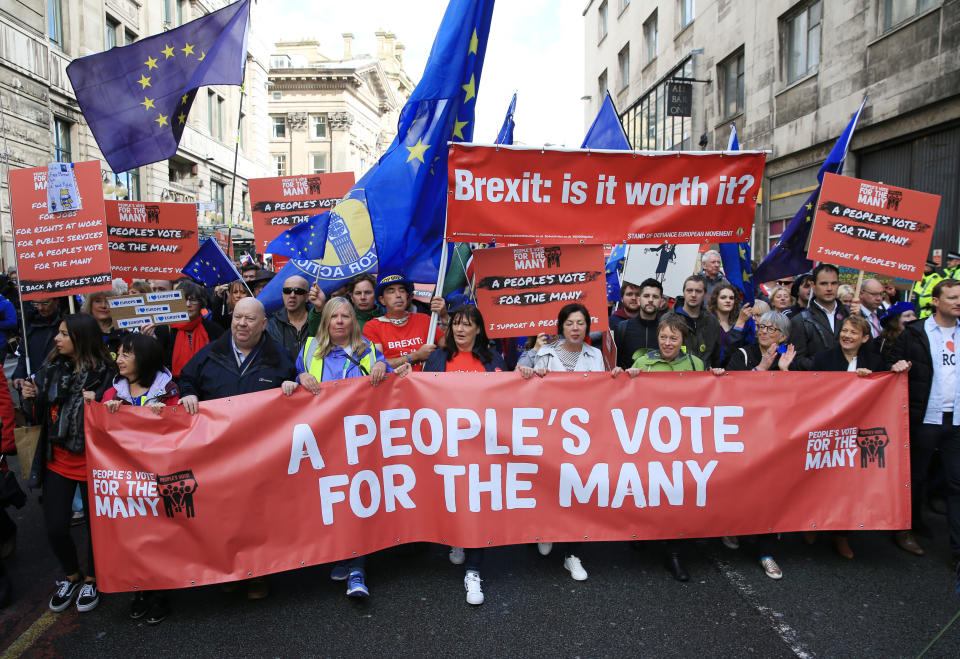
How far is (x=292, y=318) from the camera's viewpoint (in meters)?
5.50

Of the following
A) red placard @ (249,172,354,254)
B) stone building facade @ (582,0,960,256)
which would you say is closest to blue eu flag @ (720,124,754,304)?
red placard @ (249,172,354,254)

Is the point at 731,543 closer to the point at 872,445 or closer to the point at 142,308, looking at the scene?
the point at 872,445

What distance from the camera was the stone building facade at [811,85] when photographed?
1088 centimetres

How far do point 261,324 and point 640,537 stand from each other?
2.73 metres

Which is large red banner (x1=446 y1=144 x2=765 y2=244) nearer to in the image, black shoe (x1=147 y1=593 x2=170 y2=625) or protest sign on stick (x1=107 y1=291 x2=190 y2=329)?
protest sign on stick (x1=107 y1=291 x2=190 y2=329)

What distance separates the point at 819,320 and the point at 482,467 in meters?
3.41

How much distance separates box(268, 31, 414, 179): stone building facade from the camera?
6481cm

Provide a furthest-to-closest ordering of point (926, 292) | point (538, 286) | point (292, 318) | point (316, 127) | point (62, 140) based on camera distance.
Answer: point (316, 127)
point (62, 140)
point (926, 292)
point (292, 318)
point (538, 286)

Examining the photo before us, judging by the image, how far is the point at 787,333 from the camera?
16.7 feet

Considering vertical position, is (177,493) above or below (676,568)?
above

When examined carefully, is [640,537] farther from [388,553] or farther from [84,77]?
[84,77]

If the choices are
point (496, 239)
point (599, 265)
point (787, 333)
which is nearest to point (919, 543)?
point (787, 333)

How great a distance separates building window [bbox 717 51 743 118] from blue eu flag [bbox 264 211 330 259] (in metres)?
16.4

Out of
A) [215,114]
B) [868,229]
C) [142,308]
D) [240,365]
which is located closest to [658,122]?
[215,114]
